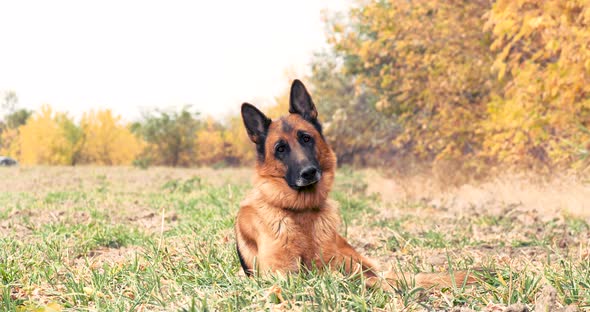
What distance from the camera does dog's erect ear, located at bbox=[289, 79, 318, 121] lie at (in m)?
4.01

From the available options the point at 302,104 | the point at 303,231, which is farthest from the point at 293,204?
the point at 302,104

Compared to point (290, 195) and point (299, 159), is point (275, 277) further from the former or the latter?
point (299, 159)

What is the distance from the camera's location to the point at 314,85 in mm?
29797

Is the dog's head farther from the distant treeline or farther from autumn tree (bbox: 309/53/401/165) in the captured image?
autumn tree (bbox: 309/53/401/165)

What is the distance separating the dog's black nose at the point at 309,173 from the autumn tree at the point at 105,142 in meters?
37.0

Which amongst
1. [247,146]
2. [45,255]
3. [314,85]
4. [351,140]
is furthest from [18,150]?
[45,255]

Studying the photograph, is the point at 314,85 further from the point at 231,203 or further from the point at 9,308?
the point at 9,308

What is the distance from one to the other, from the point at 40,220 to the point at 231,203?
110 inches

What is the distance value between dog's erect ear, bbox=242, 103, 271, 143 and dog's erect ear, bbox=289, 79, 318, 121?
25cm

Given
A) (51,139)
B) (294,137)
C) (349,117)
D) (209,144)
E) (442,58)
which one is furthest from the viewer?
(209,144)

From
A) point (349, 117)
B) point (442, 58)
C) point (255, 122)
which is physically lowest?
point (349, 117)

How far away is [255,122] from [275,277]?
1.22m

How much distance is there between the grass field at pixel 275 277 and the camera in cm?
303

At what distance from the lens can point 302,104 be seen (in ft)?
13.3
